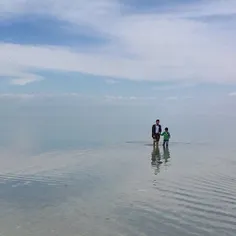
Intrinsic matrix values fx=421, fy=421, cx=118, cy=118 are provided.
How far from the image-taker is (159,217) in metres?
14.6

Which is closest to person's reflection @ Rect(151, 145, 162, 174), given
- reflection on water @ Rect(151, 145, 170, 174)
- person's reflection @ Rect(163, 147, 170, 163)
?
reflection on water @ Rect(151, 145, 170, 174)

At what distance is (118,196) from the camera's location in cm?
1791

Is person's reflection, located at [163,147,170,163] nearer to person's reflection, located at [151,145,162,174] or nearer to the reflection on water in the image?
the reflection on water

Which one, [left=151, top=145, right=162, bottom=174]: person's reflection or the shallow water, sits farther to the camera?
[left=151, top=145, right=162, bottom=174]: person's reflection

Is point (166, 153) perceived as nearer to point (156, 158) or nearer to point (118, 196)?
point (156, 158)

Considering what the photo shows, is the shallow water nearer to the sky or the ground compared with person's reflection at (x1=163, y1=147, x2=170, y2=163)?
nearer to the ground

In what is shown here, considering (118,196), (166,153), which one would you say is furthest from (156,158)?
(118,196)

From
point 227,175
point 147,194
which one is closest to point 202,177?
point 227,175

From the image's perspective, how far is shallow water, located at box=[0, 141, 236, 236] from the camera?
13680mm

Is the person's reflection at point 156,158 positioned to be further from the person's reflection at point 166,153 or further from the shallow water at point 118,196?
the person's reflection at point 166,153

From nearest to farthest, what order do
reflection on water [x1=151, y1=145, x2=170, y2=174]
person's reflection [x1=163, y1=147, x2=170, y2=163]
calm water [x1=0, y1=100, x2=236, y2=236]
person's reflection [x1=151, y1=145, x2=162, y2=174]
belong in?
calm water [x1=0, y1=100, x2=236, y2=236] < person's reflection [x1=151, y1=145, x2=162, y2=174] < reflection on water [x1=151, y1=145, x2=170, y2=174] < person's reflection [x1=163, y1=147, x2=170, y2=163]

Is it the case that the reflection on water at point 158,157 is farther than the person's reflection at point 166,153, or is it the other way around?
the person's reflection at point 166,153

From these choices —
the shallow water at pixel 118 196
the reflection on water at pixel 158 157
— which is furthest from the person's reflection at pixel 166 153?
the shallow water at pixel 118 196

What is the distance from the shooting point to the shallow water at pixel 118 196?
13680 mm
